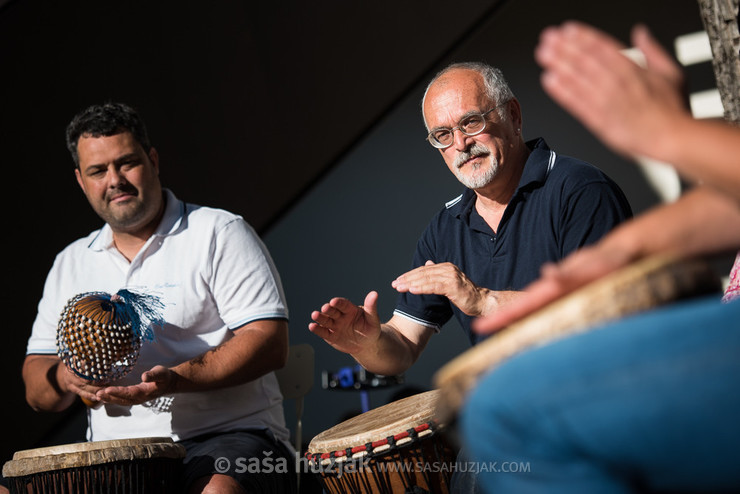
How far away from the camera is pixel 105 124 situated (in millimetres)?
2598

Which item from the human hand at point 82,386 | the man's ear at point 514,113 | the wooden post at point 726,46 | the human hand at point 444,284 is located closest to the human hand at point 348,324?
the human hand at point 444,284

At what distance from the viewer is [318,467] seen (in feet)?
6.08

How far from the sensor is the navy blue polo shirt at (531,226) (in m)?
2.04

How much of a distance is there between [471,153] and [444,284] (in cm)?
63

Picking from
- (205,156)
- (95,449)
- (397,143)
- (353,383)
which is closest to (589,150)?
(397,143)

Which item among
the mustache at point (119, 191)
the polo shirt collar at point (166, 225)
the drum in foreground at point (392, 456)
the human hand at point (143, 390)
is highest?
the mustache at point (119, 191)

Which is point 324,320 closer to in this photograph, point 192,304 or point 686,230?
A: point 192,304

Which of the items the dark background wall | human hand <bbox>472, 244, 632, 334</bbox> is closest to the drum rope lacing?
human hand <bbox>472, 244, 632, 334</bbox>

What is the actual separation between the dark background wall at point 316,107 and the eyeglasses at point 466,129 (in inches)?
85.2

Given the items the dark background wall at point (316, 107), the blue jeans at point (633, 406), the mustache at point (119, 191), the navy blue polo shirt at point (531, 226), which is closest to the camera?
the blue jeans at point (633, 406)

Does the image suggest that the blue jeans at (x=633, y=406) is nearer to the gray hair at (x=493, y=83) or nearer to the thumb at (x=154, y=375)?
the thumb at (x=154, y=375)

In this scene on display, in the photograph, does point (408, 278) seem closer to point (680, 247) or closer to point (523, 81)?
point (680, 247)

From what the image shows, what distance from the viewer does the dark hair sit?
2.60m

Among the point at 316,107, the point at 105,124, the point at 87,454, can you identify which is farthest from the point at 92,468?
the point at 316,107
